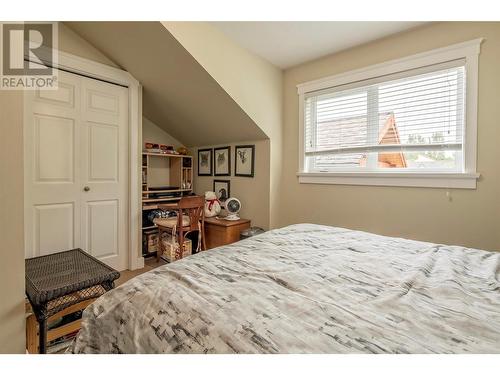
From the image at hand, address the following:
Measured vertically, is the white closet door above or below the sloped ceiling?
below

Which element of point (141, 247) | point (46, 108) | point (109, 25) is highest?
point (109, 25)

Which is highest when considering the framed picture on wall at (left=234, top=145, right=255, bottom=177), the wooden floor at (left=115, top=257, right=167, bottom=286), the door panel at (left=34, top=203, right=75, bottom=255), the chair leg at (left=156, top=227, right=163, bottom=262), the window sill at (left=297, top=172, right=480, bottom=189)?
the framed picture on wall at (left=234, top=145, right=255, bottom=177)

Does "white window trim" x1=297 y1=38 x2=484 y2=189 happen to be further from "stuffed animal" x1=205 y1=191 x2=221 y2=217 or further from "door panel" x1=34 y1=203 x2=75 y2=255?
"door panel" x1=34 y1=203 x2=75 y2=255

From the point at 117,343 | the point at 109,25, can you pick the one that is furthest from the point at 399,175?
the point at 109,25

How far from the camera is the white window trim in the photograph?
197cm

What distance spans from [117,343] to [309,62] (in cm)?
305

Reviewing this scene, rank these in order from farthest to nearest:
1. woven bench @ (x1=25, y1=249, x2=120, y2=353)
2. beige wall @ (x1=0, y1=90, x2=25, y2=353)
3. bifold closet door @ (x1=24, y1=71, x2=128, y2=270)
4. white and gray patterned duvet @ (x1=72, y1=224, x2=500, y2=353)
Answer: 1. bifold closet door @ (x1=24, y1=71, x2=128, y2=270)
2. woven bench @ (x1=25, y1=249, x2=120, y2=353)
3. beige wall @ (x1=0, y1=90, x2=25, y2=353)
4. white and gray patterned duvet @ (x1=72, y1=224, x2=500, y2=353)

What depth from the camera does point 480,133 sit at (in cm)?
196

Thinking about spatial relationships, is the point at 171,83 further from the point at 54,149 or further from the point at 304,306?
the point at 304,306

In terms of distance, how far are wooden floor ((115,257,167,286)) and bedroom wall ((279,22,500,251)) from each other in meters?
1.70

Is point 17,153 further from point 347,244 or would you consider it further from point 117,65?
point 117,65

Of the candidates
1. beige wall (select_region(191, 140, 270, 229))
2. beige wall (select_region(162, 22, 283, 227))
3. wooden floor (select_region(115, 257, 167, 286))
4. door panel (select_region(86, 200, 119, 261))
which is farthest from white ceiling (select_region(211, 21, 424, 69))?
wooden floor (select_region(115, 257, 167, 286))

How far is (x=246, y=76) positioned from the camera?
2.74 m

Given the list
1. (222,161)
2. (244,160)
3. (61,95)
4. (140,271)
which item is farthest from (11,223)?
(222,161)
